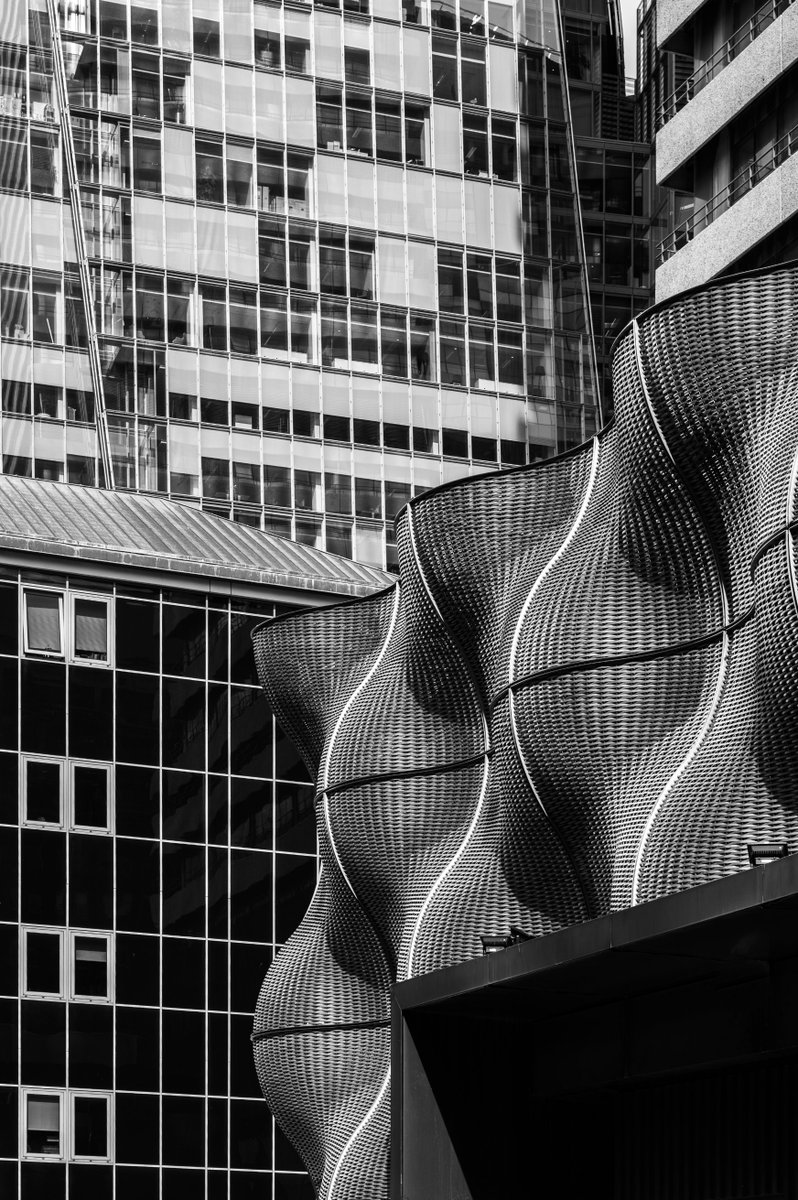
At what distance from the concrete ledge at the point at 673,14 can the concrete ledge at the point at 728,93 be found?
6.13ft

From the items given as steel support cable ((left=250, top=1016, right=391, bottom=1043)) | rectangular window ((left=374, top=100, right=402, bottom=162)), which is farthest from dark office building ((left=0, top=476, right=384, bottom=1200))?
rectangular window ((left=374, top=100, right=402, bottom=162))

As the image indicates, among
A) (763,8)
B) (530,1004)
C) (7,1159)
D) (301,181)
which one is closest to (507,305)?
(301,181)

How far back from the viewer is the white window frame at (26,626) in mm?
38625

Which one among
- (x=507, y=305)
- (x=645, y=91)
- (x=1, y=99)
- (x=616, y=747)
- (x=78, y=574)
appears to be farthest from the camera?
(x=645, y=91)

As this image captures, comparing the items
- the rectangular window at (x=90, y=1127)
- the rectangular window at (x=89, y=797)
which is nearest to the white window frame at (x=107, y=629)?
the rectangular window at (x=89, y=797)

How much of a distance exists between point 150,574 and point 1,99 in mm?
42797

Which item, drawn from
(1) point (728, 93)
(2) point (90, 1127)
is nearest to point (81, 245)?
(1) point (728, 93)

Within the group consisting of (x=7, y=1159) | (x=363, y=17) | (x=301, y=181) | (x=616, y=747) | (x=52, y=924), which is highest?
(x=363, y=17)

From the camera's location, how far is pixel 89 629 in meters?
39.3

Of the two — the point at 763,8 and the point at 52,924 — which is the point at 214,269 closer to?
the point at 763,8

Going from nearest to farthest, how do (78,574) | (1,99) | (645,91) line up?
(78,574), (1,99), (645,91)

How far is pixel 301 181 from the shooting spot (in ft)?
266

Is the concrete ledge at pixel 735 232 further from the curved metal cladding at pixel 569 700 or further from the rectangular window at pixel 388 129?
the rectangular window at pixel 388 129

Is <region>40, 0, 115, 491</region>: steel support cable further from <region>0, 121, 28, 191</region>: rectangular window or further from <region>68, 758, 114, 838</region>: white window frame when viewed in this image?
<region>68, 758, 114, 838</region>: white window frame
